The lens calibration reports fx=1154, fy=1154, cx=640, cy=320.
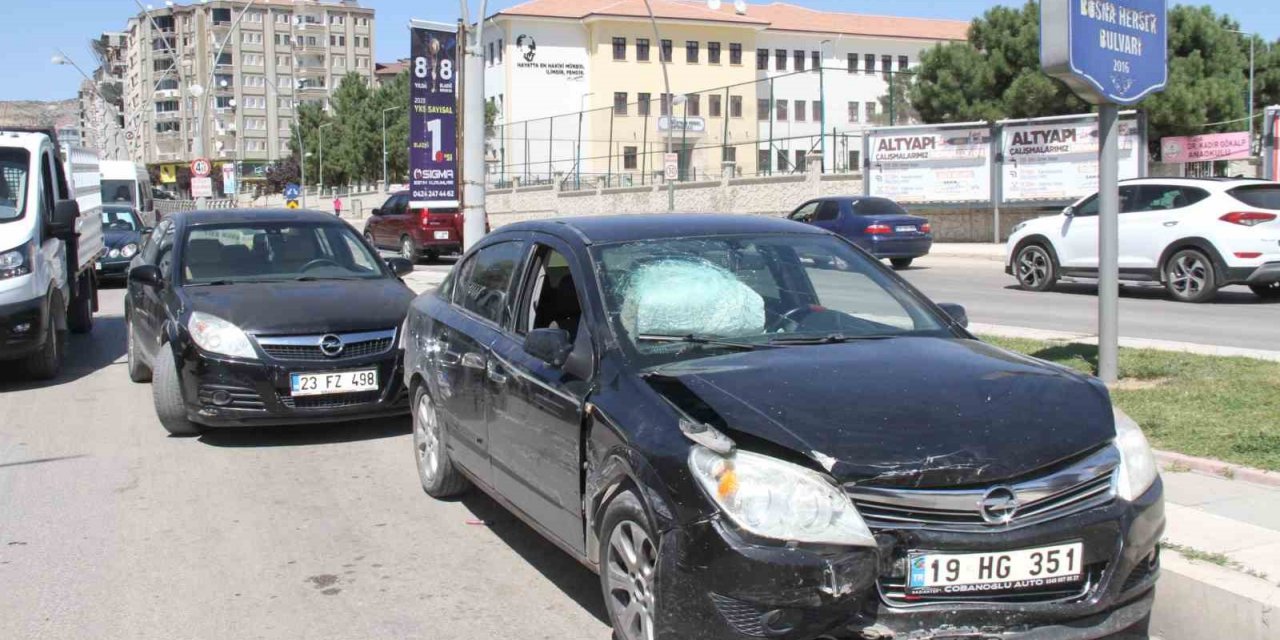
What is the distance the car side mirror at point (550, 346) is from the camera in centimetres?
461

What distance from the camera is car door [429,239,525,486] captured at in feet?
18.3

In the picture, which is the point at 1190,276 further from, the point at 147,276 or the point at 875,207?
the point at 147,276

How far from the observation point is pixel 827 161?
40.5 m

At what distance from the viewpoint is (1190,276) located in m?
15.8

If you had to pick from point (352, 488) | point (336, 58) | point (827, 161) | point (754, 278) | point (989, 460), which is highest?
point (336, 58)

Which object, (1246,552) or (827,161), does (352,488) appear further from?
→ (827,161)

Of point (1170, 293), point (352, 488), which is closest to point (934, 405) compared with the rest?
point (352, 488)

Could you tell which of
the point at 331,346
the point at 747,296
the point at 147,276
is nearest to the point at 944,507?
the point at 747,296

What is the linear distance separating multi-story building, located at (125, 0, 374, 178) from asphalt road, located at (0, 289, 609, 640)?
121 metres

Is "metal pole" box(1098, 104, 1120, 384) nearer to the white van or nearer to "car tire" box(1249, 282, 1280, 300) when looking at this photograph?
"car tire" box(1249, 282, 1280, 300)

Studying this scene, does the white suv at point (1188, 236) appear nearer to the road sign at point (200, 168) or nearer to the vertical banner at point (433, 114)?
the vertical banner at point (433, 114)

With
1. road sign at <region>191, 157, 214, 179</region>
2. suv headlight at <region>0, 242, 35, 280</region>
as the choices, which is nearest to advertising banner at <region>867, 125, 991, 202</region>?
road sign at <region>191, 157, 214, 179</region>

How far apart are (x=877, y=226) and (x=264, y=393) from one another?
57.8ft

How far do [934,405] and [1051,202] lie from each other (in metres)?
26.3
